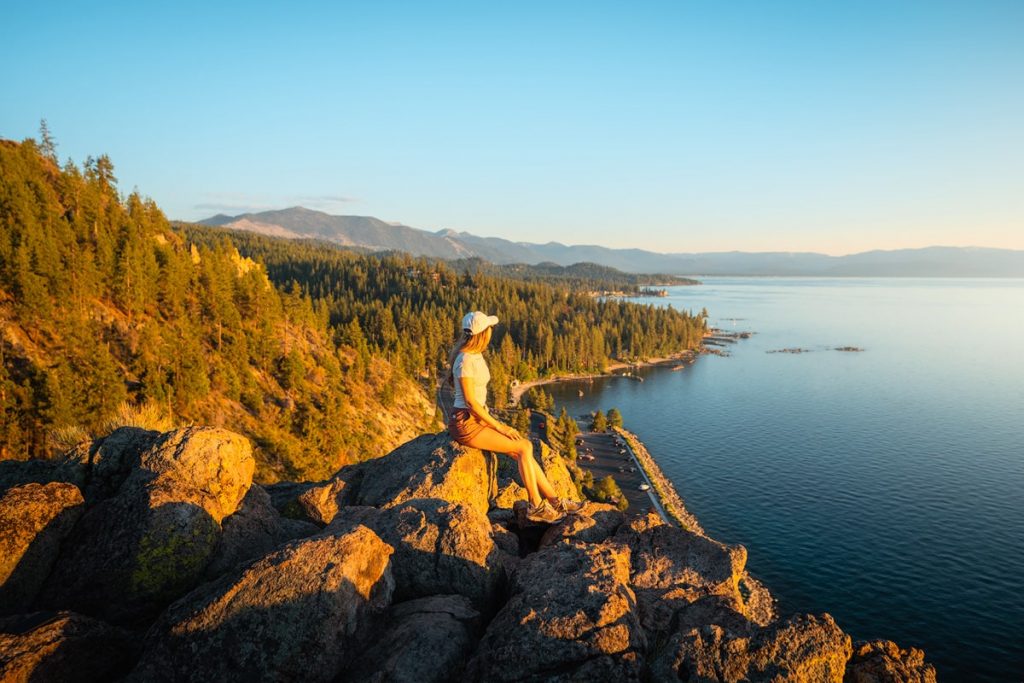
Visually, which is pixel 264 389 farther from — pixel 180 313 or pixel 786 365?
pixel 786 365

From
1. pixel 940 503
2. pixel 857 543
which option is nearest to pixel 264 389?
pixel 857 543

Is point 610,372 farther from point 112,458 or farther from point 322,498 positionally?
point 112,458

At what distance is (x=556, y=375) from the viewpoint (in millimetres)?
158625

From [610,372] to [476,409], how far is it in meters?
160

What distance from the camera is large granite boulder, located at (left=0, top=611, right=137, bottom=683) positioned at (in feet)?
21.4

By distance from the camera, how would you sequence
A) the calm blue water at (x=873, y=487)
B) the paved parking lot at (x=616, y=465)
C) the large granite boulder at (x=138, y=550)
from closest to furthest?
the large granite boulder at (x=138, y=550) → the calm blue water at (x=873, y=487) → the paved parking lot at (x=616, y=465)

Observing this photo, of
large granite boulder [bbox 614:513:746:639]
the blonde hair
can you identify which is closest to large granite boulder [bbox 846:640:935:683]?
large granite boulder [bbox 614:513:746:639]

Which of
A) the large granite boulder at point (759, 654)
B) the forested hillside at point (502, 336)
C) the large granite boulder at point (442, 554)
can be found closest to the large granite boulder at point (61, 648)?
the large granite boulder at point (442, 554)

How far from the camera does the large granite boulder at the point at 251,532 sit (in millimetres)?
9194

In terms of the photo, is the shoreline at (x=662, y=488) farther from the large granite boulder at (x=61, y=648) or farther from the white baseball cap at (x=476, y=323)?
the large granite boulder at (x=61, y=648)

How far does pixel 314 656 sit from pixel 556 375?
153 m

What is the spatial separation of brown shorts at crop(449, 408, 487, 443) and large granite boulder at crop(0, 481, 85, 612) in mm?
7383

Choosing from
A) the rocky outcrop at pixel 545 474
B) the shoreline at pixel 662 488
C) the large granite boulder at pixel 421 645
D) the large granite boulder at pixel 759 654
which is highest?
the large granite boulder at pixel 759 654

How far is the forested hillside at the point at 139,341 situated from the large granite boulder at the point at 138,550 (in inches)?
386
